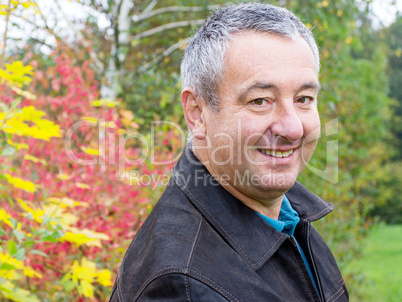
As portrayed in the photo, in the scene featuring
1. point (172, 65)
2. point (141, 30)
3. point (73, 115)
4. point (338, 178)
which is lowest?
point (338, 178)

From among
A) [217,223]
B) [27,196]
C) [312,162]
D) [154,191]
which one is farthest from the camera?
[312,162]

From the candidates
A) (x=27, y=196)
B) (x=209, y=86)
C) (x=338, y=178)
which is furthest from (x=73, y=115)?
(x=338, y=178)

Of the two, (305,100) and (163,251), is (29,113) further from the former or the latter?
(305,100)

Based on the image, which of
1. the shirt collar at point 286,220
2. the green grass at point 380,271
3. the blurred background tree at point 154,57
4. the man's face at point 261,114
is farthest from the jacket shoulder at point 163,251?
the green grass at point 380,271

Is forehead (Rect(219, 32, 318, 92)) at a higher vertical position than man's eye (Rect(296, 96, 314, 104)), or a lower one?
higher

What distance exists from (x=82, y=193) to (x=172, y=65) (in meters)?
3.90

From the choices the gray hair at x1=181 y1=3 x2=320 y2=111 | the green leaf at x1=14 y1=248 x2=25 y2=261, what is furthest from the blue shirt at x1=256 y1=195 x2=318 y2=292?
the green leaf at x1=14 y1=248 x2=25 y2=261

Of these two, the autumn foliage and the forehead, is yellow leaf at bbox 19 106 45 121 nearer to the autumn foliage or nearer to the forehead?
the autumn foliage

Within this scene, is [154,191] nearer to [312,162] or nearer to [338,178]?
[312,162]

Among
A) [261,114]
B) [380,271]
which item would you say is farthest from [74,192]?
[380,271]

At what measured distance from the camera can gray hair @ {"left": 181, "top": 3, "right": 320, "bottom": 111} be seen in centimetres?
129

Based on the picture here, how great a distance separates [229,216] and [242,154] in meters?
0.21

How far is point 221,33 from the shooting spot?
51.9 inches

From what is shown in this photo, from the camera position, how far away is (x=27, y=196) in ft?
8.95
